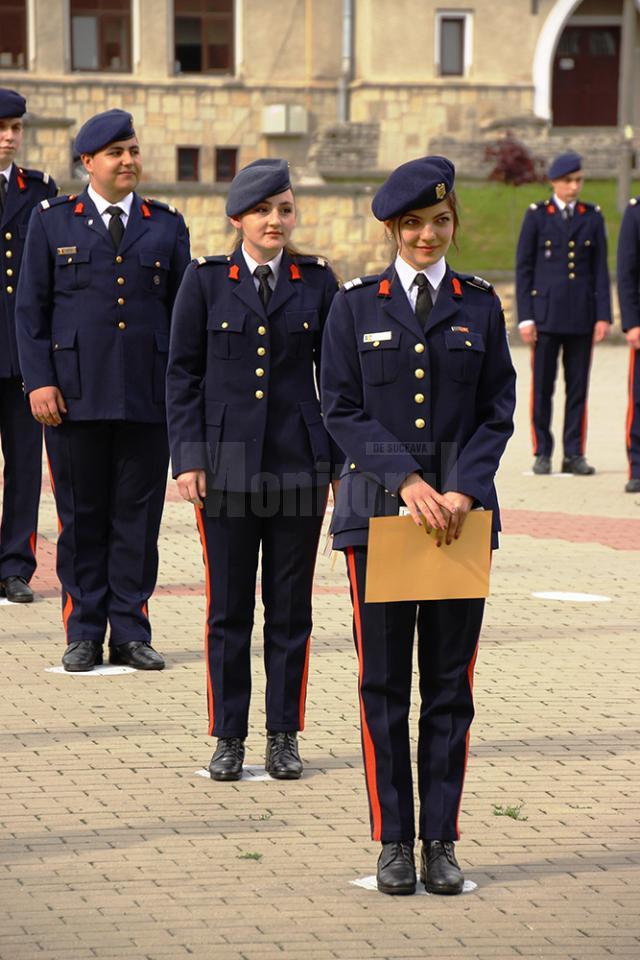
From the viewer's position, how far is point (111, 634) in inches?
339

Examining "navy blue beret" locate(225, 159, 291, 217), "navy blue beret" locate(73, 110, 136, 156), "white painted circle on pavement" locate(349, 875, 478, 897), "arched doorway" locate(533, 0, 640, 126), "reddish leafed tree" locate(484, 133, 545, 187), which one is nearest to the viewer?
"white painted circle on pavement" locate(349, 875, 478, 897)

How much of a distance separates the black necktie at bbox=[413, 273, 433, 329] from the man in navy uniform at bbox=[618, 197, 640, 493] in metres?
8.93

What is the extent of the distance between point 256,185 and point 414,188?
1.23 m

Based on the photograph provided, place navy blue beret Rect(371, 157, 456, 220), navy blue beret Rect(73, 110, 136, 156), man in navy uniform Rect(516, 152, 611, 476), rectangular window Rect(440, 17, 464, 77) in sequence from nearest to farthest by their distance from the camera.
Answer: navy blue beret Rect(371, 157, 456, 220) < navy blue beret Rect(73, 110, 136, 156) < man in navy uniform Rect(516, 152, 611, 476) < rectangular window Rect(440, 17, 464, 77)

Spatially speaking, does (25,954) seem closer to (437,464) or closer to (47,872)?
(47,872)

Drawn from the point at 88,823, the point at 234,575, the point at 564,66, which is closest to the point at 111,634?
the point at 234,575

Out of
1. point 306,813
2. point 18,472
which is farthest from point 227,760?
point 18,472

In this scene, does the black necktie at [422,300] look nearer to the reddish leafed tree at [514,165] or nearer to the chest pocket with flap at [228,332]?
the chest pocket with flap at [228,332]

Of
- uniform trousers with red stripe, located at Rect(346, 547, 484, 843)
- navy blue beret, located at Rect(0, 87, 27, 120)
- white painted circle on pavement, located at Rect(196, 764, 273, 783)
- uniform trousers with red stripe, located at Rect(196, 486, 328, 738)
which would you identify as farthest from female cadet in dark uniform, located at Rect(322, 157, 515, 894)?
navy blue beret, located at Rect(0, 87, 27, 120)

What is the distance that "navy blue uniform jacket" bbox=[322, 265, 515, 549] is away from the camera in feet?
18.4

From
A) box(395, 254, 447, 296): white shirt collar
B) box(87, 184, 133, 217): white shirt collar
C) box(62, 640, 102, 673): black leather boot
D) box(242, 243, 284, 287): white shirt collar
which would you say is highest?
box(87, 184, 133, 217): white shirt collar

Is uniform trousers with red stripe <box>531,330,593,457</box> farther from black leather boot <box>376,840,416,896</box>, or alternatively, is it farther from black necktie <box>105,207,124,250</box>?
black leather boot <box>376,840,416,896</box>

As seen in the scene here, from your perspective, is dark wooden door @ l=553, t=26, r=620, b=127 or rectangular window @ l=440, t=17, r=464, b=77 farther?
dark wooden door @ l=553, t=26, r=620, b=127

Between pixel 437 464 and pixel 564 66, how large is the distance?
4975cm
